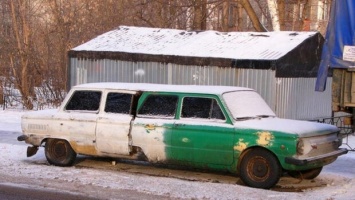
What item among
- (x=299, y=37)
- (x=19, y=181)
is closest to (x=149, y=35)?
(x=299, y=37)

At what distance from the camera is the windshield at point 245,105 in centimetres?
1023

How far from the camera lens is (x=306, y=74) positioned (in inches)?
703

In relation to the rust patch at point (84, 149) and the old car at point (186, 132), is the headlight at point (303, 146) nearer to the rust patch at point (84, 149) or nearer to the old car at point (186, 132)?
the old car at point (186, 132)

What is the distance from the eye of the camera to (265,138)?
376 inches

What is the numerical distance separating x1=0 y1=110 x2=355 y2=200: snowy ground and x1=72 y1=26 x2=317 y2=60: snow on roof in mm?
5974

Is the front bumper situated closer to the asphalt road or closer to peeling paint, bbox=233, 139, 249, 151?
peeling paint, bbox=233, 139, 249, 151

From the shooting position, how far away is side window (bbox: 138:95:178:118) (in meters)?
10.6

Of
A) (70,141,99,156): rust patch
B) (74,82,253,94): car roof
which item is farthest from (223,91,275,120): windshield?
(70,141,99,156): rust patch

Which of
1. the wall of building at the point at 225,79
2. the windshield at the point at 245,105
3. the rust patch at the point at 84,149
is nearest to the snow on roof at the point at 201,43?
the wall of building at the point at 225,79

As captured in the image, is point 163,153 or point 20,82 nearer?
point 163,153

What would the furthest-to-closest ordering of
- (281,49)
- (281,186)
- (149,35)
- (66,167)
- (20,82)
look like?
(20,82)
(149,35)
(281,49)
(66,167)
(281,186)

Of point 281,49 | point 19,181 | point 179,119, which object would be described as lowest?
point 19,181

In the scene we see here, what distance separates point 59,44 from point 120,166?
2076 centimetres

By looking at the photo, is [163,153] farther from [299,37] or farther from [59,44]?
[59,44]
